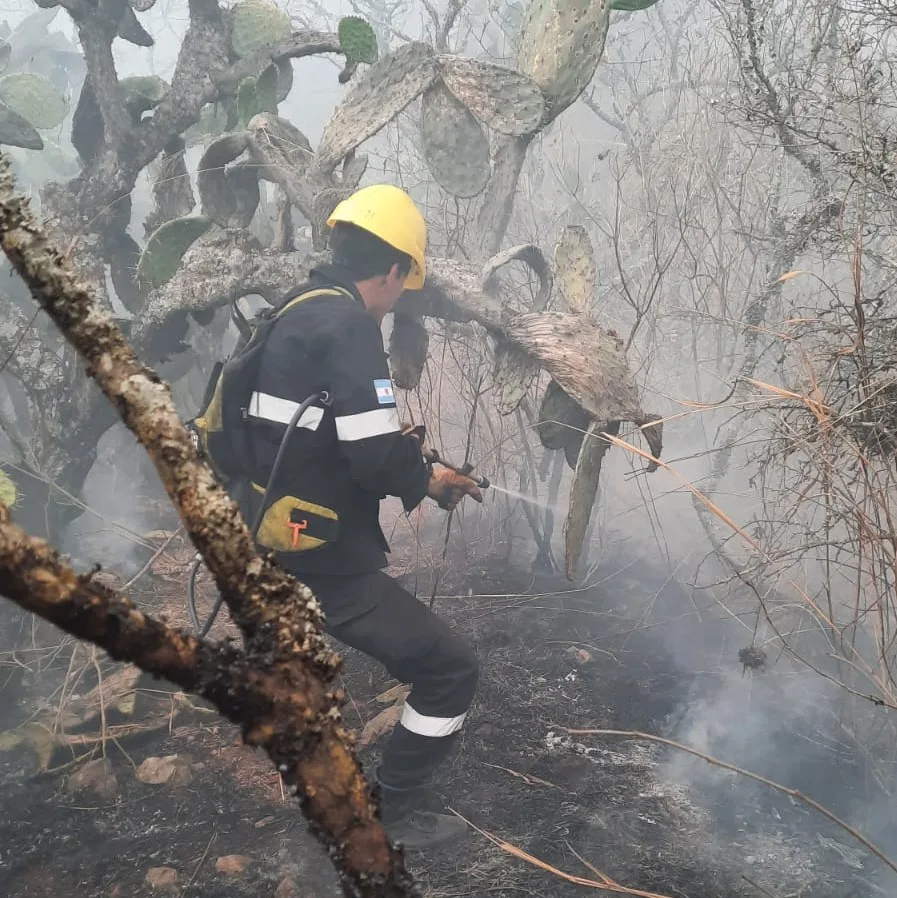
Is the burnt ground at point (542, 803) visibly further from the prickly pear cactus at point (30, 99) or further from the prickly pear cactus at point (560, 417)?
the prickly pear cactus at point (30, 99)

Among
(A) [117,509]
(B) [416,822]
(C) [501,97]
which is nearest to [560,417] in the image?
(C) [501,97]

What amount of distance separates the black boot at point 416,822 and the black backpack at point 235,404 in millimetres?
1316

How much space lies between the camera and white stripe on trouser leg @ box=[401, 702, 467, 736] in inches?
102

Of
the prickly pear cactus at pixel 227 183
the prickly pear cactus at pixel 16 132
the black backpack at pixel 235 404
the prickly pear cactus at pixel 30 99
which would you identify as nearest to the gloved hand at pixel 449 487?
the black backpack at pixel 235 404

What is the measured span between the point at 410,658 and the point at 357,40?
2.97m

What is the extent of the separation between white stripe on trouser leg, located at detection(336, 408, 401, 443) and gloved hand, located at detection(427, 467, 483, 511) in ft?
1.69

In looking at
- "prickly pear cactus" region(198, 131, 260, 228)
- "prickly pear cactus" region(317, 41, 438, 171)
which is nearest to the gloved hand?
"prickly pear cactus" region(317, 41, 438, 171)

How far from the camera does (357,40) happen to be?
11.6 ft

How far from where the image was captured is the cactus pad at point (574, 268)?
3.35m

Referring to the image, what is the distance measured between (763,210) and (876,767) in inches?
133

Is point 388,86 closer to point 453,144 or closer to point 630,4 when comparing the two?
point 453,144

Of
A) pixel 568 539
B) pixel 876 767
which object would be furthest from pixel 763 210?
pixel 876 767

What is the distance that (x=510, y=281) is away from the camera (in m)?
5.19

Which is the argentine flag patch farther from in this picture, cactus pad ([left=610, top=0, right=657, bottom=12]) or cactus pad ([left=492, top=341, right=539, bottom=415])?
cactus pad ([left=610, top=0, right=657, bottom=12])
